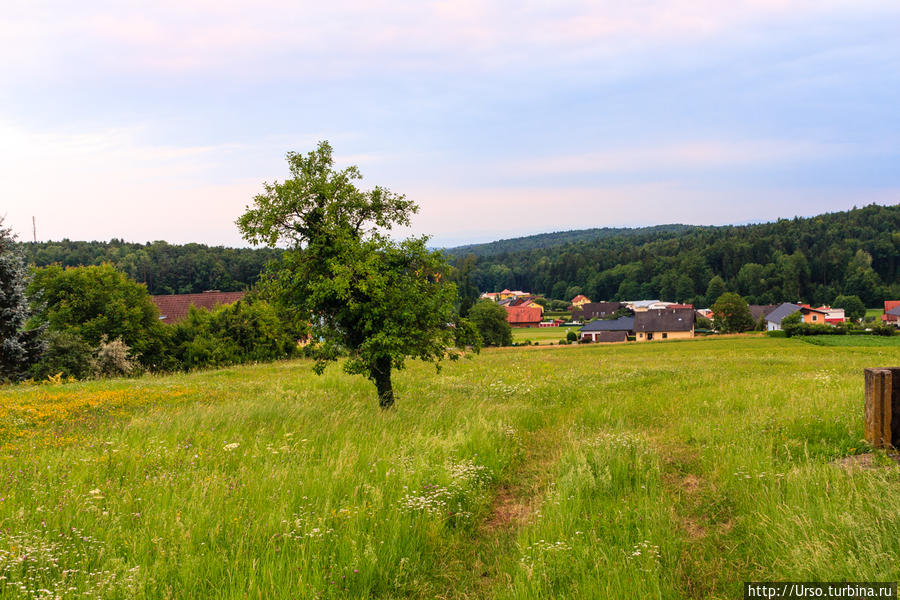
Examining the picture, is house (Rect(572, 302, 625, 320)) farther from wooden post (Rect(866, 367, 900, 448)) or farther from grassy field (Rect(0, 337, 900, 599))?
wooden post (Rect(866, 367, 900, 448))

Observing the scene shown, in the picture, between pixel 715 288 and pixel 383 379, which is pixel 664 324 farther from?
pixel 383 379

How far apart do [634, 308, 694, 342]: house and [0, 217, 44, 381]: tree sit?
315ft

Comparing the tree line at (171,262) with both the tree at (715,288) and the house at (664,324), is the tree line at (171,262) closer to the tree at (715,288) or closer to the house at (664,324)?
the house at (664,324)

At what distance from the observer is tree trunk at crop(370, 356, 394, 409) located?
557 inches

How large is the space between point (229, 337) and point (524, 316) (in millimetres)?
126144

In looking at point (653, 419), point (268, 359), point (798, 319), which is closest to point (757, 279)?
point (798, 319)

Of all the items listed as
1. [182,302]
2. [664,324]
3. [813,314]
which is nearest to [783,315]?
[813,314]

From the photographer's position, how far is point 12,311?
27.8 meters

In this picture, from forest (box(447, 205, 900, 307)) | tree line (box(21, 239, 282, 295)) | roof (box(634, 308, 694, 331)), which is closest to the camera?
roof (box(634, 308, 694, 331))

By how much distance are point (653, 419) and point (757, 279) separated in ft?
561

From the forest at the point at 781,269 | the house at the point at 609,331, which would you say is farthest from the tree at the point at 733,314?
the forest at the point at 781,269

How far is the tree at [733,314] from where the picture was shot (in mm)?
100938

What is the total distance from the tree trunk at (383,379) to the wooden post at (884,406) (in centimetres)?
1039

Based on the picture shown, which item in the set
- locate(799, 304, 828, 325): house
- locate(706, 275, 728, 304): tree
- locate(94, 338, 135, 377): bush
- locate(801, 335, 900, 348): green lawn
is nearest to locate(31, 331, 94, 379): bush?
locate(94, 338, 135, 377): bush
